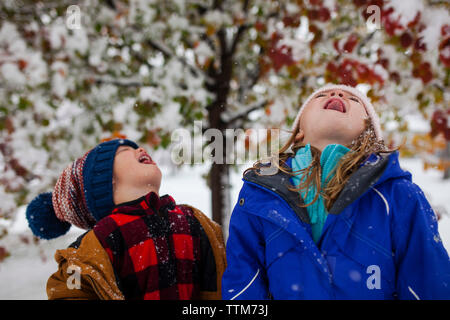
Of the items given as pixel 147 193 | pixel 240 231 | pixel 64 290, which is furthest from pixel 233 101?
pixel 64 290

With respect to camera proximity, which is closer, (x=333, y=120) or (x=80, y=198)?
(x=333, y=120)

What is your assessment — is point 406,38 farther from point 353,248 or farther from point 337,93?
point 353,248

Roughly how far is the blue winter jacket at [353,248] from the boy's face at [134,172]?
680 mm

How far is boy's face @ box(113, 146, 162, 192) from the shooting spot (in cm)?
174

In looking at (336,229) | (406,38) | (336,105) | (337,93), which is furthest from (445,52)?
(336,229)

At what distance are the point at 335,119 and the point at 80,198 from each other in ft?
4.91

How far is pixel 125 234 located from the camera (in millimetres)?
1592

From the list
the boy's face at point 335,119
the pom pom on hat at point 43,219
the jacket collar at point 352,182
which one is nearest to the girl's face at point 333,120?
the boy's face at point 335,119

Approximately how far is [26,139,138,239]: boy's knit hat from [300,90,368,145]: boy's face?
117cm

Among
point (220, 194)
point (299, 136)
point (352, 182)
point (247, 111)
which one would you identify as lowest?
point (220, 194)

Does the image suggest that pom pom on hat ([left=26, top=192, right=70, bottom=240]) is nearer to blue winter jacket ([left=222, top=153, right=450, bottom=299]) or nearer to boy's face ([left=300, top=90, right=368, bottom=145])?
blue winter jacket ([left=222, top=153, right=450, bottom=299])

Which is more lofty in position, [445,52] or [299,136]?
[445,52]

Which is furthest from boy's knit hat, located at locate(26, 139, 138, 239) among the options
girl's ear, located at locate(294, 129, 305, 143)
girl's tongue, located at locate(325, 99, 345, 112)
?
girl's tongue, located at locate(325, 99, 345, 112)

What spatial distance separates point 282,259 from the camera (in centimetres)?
127
